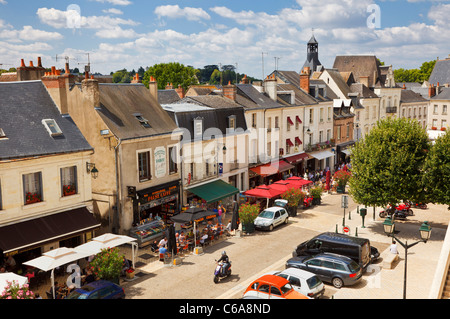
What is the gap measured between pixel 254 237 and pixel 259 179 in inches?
469

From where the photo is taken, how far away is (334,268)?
59.1ft

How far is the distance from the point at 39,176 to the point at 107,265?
550 centimetres

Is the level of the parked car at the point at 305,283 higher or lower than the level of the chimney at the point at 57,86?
lower

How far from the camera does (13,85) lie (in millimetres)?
21047

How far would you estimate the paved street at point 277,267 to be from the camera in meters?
17.4

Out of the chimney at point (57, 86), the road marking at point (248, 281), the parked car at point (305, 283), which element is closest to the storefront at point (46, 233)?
the chimney at point (57, 86)

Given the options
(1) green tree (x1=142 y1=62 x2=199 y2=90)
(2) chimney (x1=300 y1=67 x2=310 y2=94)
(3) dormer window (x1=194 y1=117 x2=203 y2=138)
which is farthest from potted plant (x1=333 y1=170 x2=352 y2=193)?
(1) green tree (x1=142 y1=62 x2=199 y2=90)

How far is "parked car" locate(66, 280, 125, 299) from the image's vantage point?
1494cm

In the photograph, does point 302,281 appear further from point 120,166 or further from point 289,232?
point 120,166

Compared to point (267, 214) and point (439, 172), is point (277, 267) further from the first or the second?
point (439, 172)

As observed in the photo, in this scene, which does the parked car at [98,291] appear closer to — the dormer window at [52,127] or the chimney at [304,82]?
the dormer window at [52,127]

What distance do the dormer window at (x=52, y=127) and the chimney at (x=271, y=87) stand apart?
2264cm

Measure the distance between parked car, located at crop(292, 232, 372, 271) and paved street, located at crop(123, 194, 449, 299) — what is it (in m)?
0.79

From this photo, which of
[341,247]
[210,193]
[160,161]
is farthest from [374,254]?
[160,161]
